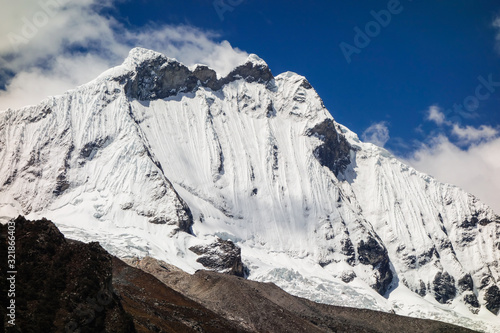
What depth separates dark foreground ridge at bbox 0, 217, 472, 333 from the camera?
69.6m

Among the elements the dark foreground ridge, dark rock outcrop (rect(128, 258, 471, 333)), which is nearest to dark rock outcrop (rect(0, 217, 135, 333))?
the dark foreground ridge

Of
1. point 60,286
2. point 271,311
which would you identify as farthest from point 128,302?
point 271,311

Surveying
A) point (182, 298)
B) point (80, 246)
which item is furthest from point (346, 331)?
point (80, 246)

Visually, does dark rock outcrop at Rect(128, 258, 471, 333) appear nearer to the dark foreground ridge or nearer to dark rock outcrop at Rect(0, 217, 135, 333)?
the dark foreground ridge

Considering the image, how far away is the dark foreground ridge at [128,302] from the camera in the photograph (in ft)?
228

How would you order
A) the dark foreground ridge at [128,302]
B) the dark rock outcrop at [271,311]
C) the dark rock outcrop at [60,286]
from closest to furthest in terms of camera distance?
the dark rock outcrop at [60,286] → the dark foreground ridge at [128,302] → the dark rock outcrop at [271,311]

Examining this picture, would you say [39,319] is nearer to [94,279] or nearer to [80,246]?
[94,279]

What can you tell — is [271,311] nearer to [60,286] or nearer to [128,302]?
[128,302]

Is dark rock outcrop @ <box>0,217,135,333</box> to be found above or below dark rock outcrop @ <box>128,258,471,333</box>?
below

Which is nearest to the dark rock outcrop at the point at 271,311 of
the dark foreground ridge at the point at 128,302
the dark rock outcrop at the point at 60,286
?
the dark foreground ridge at the point at 128,302

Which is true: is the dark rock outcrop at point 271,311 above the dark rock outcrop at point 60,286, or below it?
above

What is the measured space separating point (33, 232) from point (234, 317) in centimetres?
6066

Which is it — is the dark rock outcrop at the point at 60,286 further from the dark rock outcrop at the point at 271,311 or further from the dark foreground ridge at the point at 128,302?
the dark rock outcrop at the point at 271,311

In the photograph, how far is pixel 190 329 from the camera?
99312 mm
